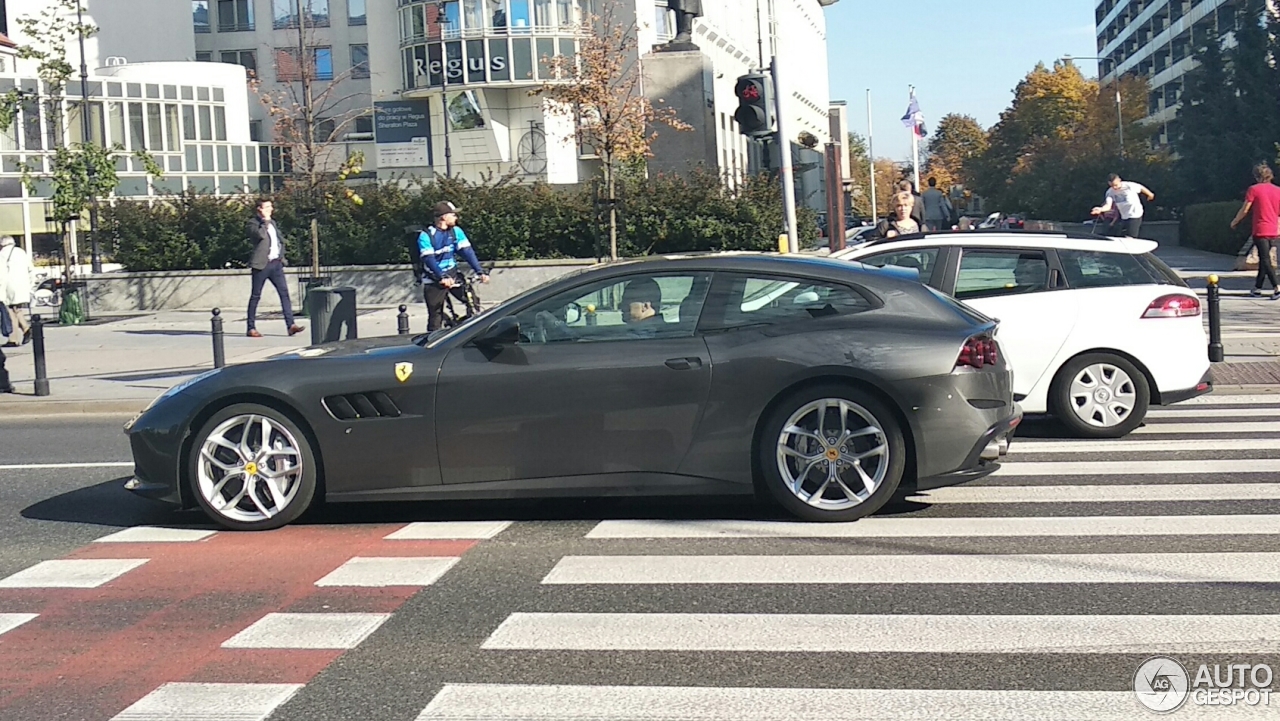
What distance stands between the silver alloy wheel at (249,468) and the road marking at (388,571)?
0.91 metres

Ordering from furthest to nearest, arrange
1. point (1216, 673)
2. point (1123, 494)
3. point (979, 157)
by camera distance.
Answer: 1. point (979, 157)
2. point (1123, 494)
3. point (1216, 673)

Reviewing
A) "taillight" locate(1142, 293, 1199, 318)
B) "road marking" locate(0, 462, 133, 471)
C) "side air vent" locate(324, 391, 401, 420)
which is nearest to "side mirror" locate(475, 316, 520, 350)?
"side air vent" locate(324, 391, 401, 420)

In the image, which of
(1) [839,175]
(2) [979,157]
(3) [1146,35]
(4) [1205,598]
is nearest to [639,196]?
(1) [839,175]

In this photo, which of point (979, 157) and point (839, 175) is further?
Result: point (979, 157)

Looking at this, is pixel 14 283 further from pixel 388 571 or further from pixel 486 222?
pixel 388 571

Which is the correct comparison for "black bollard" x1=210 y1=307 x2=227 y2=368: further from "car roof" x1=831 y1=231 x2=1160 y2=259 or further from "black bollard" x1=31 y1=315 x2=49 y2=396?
"car roof" x1=831 y1=231 x2=1160 y2=259

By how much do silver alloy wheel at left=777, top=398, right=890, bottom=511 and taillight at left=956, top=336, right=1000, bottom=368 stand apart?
575mm

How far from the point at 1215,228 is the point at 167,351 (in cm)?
3069

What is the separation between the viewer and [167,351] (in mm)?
19344

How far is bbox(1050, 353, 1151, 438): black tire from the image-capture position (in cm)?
990

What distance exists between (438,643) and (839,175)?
37.1ft

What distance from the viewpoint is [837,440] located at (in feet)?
23.4

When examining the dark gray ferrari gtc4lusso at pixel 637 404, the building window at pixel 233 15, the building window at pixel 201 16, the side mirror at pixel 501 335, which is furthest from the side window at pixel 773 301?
the building window at pixel 201 16

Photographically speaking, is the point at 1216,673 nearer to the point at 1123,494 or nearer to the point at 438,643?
the point at 438,643
